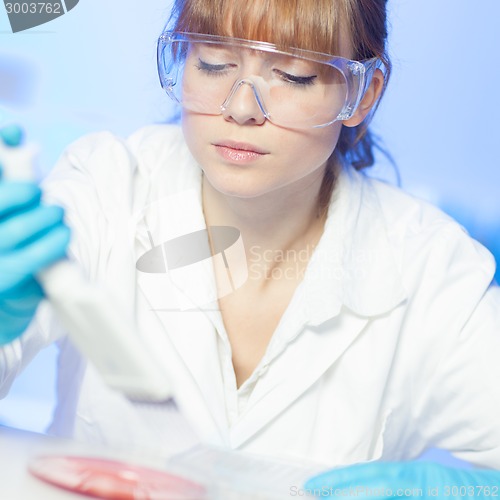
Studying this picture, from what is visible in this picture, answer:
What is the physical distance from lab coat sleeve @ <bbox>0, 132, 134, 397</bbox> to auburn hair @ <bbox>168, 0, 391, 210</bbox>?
0.90 ft

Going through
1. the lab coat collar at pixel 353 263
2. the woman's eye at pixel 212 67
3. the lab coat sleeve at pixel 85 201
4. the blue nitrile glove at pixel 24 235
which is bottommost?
the lab coat collar at pixel 353 263

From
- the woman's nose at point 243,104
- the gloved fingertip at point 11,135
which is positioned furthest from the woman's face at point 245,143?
the gloved fingertip at point 11,135

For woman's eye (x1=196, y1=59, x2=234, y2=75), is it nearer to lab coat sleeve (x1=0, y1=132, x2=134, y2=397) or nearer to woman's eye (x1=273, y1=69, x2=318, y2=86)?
woman's eye (x1=273, y1=69, x2=318, y2=86)

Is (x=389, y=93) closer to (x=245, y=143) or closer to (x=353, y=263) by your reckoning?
(x=353, y=263)

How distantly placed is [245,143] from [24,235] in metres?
0.46

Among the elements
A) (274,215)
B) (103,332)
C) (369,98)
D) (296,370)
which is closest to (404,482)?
(296,370)

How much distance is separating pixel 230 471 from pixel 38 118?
92cm

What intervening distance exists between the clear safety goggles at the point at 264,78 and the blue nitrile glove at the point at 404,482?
0.57 meters

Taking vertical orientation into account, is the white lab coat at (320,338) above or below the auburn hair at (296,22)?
below

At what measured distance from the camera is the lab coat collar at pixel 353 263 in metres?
1.37

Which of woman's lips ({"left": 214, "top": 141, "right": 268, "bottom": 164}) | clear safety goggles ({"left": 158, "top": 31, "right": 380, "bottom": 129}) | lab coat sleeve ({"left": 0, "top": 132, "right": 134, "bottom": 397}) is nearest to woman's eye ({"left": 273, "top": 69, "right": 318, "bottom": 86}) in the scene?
clear safety goggles ({"left": 158, "top": 31, "right": 380, "bottom": 129})

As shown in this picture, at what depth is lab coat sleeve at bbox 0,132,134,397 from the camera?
3.90 ft

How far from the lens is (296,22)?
118 centimetres

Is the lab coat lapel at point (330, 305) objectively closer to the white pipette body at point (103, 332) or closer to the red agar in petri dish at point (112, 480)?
the red agar in petri dish at point (112, 480)
